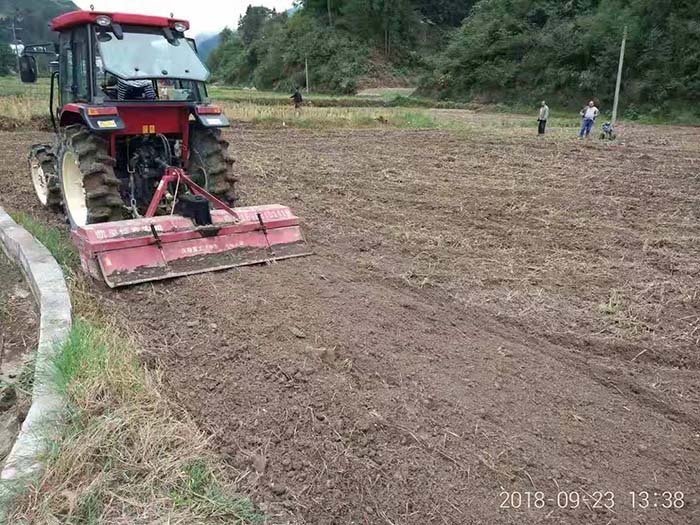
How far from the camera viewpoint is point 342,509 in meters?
2.47

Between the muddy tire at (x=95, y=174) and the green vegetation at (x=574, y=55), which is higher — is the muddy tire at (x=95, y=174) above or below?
below

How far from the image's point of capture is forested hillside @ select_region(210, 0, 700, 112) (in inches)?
1033

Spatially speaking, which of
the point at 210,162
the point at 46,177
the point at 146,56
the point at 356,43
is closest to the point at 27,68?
the point at 46,177

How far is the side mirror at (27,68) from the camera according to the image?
6.07m

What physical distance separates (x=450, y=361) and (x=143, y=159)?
383 cm

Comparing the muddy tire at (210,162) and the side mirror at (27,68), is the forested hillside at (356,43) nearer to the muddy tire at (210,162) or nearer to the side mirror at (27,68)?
the side mirror at (27,68)

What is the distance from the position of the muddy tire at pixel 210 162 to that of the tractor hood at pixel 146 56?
596 mm

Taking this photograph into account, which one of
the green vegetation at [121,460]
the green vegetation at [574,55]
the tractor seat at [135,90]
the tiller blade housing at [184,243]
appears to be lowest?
the green vegetation at [121,460]

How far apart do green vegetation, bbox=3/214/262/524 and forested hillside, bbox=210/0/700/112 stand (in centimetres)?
2721

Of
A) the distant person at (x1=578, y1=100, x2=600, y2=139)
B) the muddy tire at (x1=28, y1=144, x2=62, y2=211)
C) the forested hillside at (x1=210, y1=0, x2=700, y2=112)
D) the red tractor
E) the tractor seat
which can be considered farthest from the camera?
the forested hillside at (x1=210, y1=0, x2=700, y2=112)

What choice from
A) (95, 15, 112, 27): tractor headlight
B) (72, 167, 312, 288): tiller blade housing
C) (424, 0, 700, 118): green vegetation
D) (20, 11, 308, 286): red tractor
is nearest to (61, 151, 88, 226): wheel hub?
(20, 11, 308, 286): red tractor

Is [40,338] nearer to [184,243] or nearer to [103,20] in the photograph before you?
[184,243]

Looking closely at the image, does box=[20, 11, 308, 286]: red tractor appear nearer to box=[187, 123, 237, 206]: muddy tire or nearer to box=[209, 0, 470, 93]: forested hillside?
box=[187, 123, 237, 206]: muddy tire

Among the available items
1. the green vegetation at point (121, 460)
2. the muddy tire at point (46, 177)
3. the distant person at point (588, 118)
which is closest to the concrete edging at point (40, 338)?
the green vegetation at point (121, 460)
